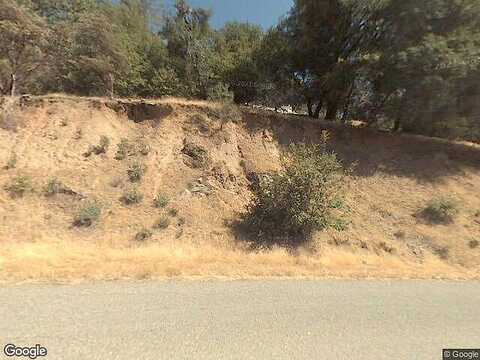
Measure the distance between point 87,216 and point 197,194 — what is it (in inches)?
154

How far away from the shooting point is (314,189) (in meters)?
9.69

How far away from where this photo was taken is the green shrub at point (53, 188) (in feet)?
33.2

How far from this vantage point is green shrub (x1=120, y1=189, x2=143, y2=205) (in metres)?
10.5

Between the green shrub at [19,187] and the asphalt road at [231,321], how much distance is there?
5.94 meters

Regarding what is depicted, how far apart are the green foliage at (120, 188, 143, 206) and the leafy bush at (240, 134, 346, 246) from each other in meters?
3.97

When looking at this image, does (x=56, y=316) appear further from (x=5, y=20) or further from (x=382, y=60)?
(x=382, y=60)

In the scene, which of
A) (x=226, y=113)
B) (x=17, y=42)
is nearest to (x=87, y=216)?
(x=226, y=113)

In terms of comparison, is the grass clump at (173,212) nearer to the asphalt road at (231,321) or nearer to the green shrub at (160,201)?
the green shrub at (160,201)

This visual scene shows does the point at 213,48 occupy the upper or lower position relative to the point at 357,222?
upper

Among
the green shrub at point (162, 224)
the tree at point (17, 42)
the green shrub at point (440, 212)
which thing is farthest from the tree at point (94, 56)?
the green shrub at point (440, 212)

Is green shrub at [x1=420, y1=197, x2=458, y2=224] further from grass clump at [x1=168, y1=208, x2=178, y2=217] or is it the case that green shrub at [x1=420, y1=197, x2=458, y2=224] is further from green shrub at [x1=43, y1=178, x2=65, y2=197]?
green shrub at [x1=43, y1=178, x2=65, y2=197]

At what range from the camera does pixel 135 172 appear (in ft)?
37.4

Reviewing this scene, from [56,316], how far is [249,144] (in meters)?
11.0

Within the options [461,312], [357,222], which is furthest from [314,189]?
[461,312]
